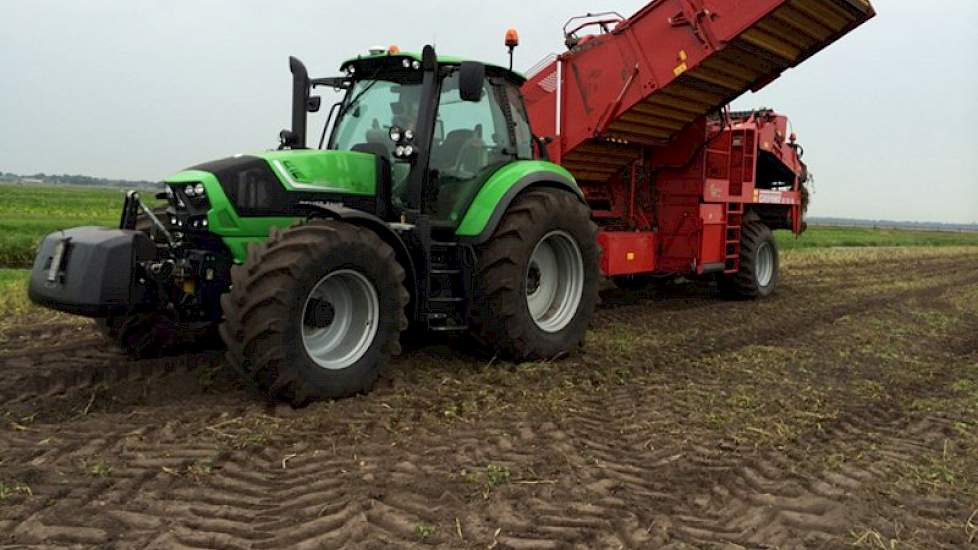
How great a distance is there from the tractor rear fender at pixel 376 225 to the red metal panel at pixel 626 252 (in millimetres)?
3127

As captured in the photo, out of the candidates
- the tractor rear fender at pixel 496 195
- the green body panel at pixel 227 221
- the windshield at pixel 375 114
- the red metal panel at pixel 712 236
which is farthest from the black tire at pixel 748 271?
the green body panel at pixel 227 221

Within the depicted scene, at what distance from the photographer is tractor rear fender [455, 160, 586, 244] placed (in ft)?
17.9

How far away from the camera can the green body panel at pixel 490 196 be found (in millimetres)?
5488

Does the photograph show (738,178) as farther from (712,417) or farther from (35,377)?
(35,377)

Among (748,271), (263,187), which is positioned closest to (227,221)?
(263,187)

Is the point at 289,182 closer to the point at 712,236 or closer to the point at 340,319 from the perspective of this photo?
the point at 340,319

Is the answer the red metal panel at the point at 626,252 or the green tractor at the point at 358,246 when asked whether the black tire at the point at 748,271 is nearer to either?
the red metal panel at the point at 626,252

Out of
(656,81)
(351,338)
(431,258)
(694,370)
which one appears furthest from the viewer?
(656,81)

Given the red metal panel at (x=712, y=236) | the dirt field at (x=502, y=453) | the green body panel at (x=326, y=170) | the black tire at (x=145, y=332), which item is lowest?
the dirt field at (x=502, y=453)

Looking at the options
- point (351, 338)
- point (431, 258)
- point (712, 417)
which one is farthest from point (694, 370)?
point (351, 338)

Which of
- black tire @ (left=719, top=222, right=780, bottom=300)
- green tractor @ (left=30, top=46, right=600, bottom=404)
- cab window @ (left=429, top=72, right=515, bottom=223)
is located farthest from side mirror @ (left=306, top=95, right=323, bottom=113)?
black tire @ (left=719, top=222, right=780, bottom=300)

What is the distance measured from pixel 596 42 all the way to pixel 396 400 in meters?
5.09

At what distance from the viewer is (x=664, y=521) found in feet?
9.83

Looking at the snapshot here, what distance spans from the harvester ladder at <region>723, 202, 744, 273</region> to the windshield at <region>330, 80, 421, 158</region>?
19.2 feet
